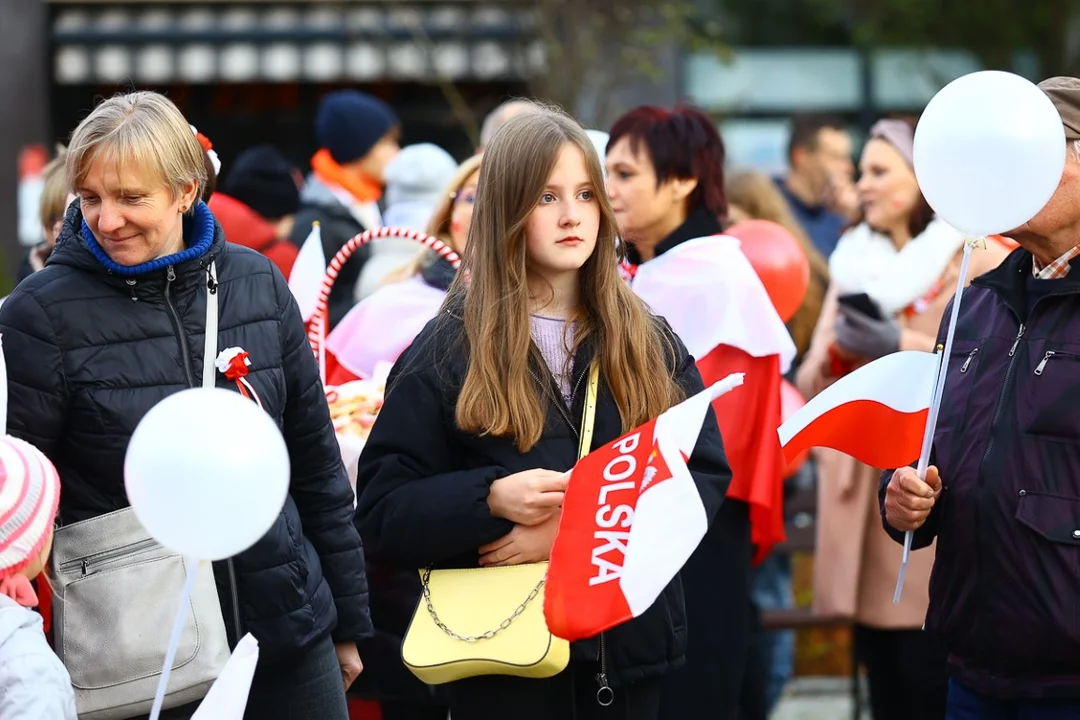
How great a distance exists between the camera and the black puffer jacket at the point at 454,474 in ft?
11.1

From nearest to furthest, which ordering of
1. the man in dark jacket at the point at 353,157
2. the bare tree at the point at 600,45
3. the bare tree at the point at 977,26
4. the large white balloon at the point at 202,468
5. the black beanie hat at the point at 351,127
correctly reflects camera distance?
the large white balloon at the point at 202,468 → the man in dark jacket at the point at 353,157 → the black beanie hat at the point at 351,127 → the bare tree at the point at 600,45 → the bare tree at the point at 977,26

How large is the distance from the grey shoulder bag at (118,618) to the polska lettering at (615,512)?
2.95 ft

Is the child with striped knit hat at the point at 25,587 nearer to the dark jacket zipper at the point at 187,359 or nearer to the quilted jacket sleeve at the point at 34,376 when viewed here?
the quilted jacket sleeve at the point at 34,376

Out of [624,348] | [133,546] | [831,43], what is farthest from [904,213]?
[831,43]

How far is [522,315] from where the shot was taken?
349cm

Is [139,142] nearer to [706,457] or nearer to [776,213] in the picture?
[706,457]

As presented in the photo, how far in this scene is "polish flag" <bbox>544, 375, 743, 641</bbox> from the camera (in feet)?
10.0

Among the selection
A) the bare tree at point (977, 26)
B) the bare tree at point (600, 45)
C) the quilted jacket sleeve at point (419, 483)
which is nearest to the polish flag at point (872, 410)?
the quilted jacket sleeve at point (419, 483)

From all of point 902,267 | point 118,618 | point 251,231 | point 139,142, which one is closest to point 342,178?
point 251,231

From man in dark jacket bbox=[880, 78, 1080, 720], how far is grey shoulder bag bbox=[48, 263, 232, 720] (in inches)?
65.9

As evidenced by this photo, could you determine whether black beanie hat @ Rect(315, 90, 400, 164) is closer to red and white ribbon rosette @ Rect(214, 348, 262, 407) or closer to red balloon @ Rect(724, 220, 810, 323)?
red balloon @ Rect(724, 220, 810, 323)

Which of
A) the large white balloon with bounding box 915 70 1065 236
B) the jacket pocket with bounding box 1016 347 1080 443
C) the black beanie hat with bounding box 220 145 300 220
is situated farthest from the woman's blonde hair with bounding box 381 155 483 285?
the jacket pocket with bounding box 1016 347 1080 443

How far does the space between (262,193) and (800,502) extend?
9.34 feet

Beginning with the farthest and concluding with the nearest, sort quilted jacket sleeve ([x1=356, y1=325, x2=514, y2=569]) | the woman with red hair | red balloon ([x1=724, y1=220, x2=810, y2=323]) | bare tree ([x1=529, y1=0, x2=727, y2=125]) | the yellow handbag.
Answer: bare tree ([x1=529, y1=0, x2=727, y2=125])
red balloon ([x1=724, y1=220, x2=810, y2=323])
the woman with red hair
quilted jacket sleeve ([x1=356, y1=325, x2=514, y2=569])
the yellow handbag
